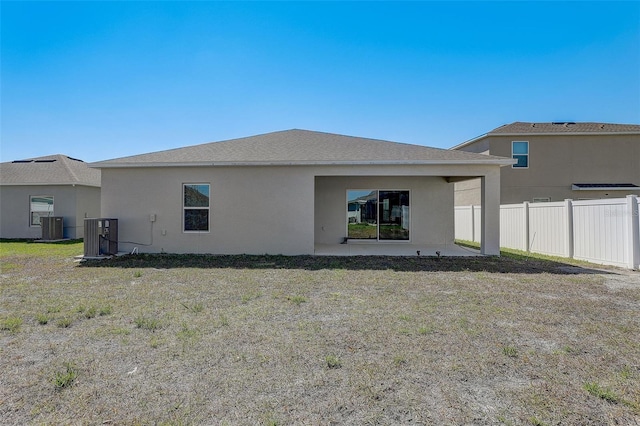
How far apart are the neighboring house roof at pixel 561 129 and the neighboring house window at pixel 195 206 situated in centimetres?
1450

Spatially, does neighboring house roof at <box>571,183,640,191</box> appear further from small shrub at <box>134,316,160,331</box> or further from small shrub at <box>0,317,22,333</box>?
small shrub at <box>0,317,22,333</box>

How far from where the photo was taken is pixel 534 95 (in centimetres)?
1684

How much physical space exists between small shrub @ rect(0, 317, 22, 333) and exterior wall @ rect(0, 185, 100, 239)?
46.7 feet

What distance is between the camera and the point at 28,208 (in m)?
16.9

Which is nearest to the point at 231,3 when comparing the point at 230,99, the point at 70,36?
the point at 230,99

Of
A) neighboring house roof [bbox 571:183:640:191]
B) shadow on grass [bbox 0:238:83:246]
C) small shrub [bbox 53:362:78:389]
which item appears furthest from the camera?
neighboring house roof [bbox 571:183:640:191]

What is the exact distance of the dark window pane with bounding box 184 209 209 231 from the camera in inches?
431

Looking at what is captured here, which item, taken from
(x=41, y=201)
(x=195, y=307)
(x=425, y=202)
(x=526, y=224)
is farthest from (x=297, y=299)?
(x=41, y=201)

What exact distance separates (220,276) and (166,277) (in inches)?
46.3

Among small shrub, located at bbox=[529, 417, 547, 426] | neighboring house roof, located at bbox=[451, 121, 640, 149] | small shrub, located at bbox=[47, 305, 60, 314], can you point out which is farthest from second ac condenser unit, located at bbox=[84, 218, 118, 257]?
neighboring house roof, located at bbox=[451, 121, 640, 149]

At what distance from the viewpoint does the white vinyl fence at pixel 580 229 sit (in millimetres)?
8439

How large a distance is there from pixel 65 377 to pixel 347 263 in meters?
6.84

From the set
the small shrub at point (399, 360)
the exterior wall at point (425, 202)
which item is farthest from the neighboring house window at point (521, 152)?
the small shrub at point (399, 360)

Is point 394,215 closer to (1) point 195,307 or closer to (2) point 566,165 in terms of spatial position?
(1) point 195,307
